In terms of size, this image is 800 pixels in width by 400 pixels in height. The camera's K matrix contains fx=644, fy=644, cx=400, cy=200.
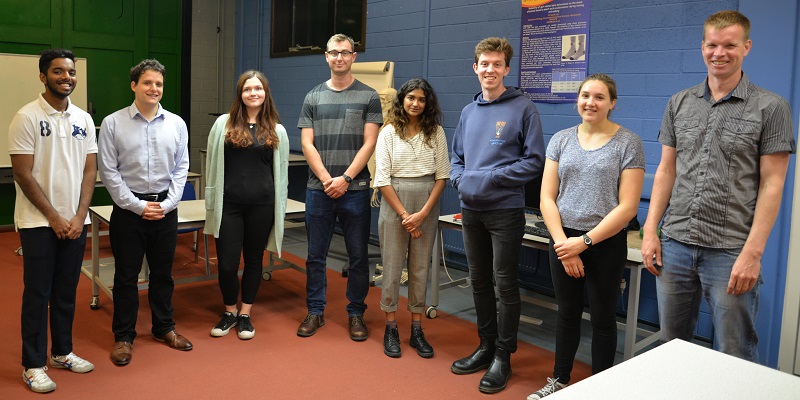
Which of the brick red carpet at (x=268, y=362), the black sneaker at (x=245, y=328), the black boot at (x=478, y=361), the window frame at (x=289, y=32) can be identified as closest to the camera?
the brick red carpet at (x=268, y=362)

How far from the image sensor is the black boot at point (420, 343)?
11.4 feet

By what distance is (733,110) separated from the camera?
2.23 meters

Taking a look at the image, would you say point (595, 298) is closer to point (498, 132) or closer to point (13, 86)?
point (498, 132)

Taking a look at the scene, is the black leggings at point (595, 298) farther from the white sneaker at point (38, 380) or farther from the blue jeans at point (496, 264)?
the white sneaker at point (38, 380)

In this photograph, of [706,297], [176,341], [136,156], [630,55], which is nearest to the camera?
[706,297]

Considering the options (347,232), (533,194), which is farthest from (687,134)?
(347,232)

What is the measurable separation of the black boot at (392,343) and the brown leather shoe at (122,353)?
1.33 metres

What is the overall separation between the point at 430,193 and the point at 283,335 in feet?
4.11

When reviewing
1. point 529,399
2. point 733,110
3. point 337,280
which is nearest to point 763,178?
point 733,110

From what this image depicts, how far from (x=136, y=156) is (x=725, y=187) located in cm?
264

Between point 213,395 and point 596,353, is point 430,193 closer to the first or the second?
point 596,353

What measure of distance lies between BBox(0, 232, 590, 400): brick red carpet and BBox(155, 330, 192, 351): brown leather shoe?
0.14ft

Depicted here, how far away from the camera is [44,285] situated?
2891 millimetres

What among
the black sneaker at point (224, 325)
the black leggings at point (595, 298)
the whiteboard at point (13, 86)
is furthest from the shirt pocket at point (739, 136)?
the whiteboard at point (13, 86)
